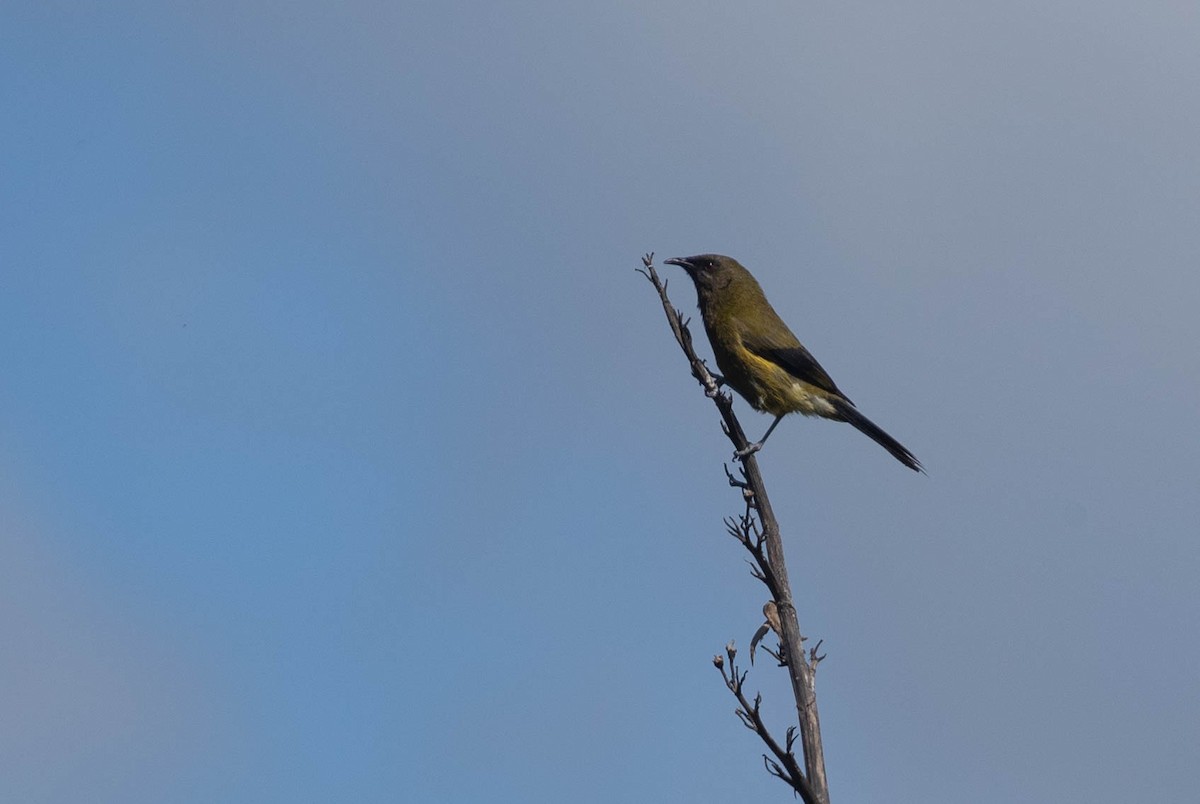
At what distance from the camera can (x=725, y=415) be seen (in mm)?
10125

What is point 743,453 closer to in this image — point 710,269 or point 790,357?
point 790,357

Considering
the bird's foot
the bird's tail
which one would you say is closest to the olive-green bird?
the bird's tail

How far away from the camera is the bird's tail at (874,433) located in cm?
1314

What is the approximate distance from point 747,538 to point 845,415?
5209mm

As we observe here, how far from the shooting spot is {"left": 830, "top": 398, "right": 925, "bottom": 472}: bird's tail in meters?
13.1

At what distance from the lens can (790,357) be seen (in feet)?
43.6

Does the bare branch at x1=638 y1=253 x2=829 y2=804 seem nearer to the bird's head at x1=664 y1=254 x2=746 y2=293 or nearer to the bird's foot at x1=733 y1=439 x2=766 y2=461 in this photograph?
the bird's foot at x1=733 y1=439 x2=766 y2=461

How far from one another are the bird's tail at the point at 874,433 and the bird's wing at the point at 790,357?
22 cm

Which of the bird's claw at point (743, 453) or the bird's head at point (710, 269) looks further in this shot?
the bird's head at point (710, 269)

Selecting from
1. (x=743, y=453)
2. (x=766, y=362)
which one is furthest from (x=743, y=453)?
(x=766, y=362)

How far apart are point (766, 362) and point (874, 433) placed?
1.29m

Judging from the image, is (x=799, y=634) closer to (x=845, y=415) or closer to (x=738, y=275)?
(x=845, y=415)

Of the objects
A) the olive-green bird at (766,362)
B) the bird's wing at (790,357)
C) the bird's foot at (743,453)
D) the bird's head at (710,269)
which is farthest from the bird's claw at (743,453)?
the bird's head at (710,269)

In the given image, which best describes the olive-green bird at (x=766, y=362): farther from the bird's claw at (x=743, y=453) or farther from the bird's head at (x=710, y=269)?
the bird's claw at (x=743, y=453)
